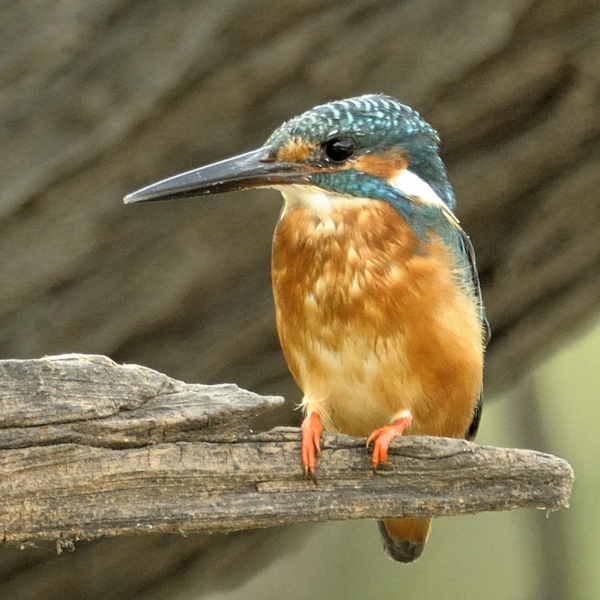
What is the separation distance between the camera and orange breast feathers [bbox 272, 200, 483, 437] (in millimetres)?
2123

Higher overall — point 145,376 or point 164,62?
point 164,62

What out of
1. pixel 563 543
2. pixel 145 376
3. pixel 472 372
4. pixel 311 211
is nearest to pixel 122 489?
pixel 145 376

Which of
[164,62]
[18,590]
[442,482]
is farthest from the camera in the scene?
[18,590]

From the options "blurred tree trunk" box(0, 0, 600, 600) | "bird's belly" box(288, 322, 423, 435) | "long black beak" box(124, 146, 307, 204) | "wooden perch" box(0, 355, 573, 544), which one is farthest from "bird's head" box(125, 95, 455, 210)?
"blurred tree trunk" box(0, 0, 600, 600)

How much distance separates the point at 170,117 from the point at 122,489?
4.97 ft

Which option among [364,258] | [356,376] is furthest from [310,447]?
[364,258]

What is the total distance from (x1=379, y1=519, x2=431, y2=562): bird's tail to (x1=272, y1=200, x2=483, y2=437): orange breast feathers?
19.1 inches

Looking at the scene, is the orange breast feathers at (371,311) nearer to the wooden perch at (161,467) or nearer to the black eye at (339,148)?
the black eye at (339,148)

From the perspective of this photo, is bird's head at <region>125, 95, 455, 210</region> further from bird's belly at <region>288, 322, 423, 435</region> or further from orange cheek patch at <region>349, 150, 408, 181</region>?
bird's belly at <region>288, 322, 423, 435</region>

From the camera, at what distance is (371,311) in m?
2.12

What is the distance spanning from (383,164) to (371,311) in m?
0.32

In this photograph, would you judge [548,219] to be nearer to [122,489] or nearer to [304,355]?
[304,355]

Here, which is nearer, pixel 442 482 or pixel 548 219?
pixel 442 482

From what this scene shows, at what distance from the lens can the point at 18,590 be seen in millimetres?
3455
